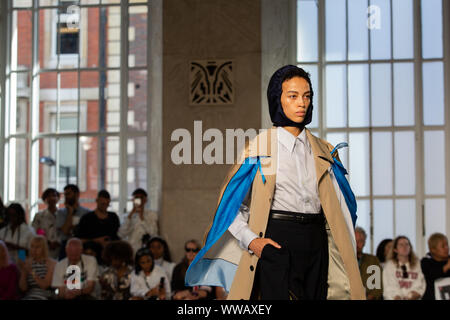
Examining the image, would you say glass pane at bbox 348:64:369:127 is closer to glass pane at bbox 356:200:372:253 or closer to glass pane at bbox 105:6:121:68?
glass pane at bbox 356:200:372:253

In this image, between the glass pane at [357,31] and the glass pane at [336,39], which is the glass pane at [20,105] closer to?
the glass pane at [336,39]

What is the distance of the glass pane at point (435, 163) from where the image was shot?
26.8 ft

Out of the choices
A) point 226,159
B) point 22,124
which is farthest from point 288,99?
point 22,124

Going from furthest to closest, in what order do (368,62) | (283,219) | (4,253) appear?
(368,62) → (4,253) → (283,219)

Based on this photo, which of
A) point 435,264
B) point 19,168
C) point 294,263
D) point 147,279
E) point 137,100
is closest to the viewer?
point 294,263

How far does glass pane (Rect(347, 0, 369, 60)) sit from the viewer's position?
27.6 feet

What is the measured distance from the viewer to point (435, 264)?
6.33 meters

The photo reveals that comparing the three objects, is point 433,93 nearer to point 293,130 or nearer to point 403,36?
point 403,36

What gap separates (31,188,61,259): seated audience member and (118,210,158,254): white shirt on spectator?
2.04ft

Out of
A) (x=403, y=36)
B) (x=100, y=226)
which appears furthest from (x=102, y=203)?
(x=403, y=36)

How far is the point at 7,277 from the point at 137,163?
7.82ft

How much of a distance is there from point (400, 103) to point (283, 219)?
5.56 metres

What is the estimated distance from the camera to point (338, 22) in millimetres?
8453
